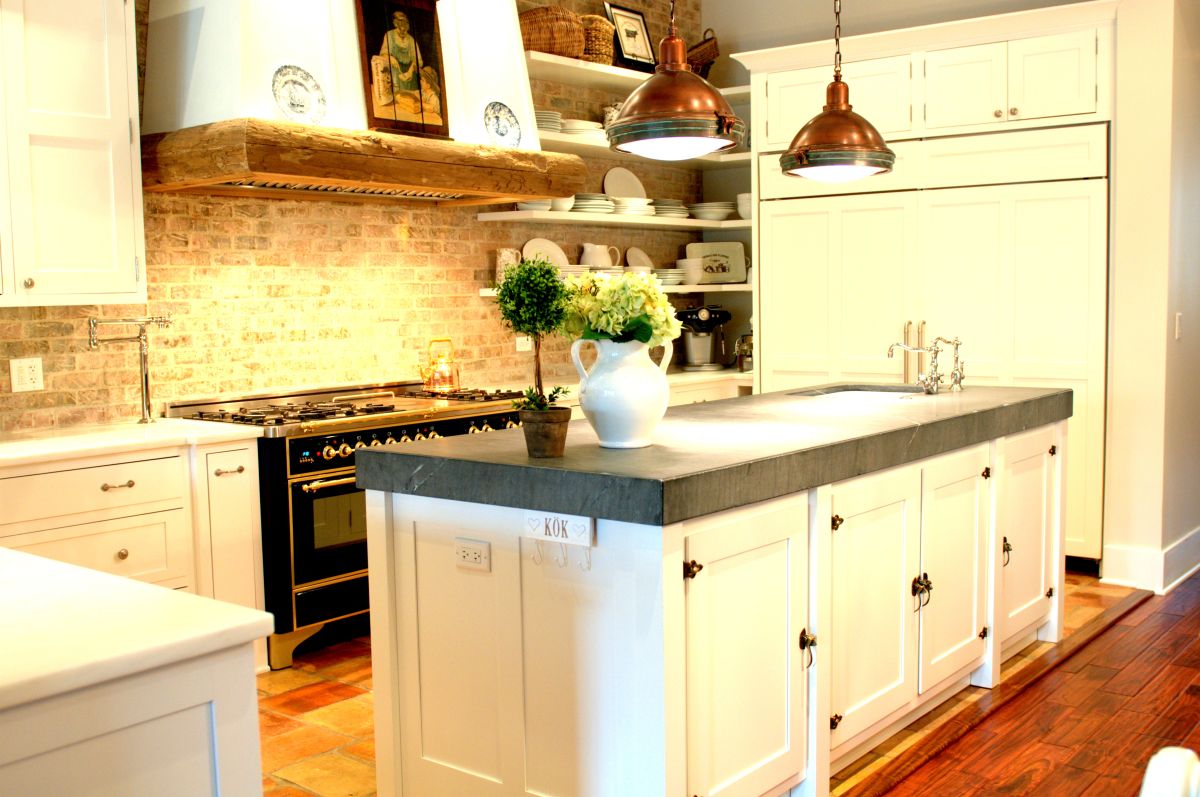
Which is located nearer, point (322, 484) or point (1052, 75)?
point (322, 484)

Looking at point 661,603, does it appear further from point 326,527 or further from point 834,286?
point 834,286

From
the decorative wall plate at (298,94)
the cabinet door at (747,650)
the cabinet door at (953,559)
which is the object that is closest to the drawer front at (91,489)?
the decorative wall plate at (298,94)

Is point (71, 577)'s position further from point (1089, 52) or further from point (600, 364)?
point (1089, 52)

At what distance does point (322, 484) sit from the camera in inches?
173

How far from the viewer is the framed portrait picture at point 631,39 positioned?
6.57 metres

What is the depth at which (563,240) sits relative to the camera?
21.3 ft

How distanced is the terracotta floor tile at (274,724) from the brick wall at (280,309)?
1336 millimetres

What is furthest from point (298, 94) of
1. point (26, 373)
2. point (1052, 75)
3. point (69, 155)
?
point (1052, 75)

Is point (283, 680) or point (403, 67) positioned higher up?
point (403, 67)

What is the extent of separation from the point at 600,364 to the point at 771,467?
475 millimetres

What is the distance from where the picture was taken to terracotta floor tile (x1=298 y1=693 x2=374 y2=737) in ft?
12.3

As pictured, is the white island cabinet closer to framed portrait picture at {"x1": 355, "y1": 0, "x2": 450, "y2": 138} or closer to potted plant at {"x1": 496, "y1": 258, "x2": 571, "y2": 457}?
potted plant at {"x1": 496, "y1": 258, "x2": 571, "y2": 457}

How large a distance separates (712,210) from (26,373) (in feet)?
13.0

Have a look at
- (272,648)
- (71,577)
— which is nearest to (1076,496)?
(272,648)
